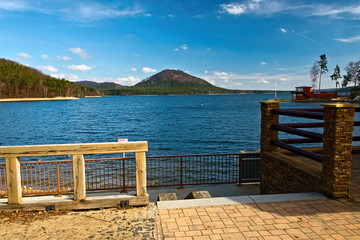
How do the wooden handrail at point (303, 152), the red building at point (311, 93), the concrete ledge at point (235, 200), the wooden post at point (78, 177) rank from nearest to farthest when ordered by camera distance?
the wooden post at point (78, 177) < the concrete ledge at point (235, 200) < the wooden handrail at point (303, 152) < the red building at point (311, 93)

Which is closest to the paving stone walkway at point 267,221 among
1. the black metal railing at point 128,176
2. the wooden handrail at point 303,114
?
the wooden handrail at point 303,114

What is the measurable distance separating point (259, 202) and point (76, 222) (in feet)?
12.2

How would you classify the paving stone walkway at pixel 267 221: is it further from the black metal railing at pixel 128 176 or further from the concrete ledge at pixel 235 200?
the black metal railing at pixel 128 176

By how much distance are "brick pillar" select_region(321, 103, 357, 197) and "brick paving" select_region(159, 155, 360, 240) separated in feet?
1.09

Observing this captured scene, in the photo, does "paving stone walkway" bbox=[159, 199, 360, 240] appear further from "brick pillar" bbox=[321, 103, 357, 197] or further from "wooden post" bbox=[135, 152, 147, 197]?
"wooden post" bbox=[135, 152, 147, 197]

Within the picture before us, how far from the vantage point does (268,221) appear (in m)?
4.35

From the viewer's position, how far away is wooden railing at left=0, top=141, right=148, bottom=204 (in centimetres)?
474

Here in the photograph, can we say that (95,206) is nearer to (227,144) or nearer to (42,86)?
(227,144)

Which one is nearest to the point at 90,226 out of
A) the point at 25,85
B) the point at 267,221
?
the point at 267,221

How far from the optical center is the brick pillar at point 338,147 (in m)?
5.07

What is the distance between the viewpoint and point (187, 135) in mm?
33469

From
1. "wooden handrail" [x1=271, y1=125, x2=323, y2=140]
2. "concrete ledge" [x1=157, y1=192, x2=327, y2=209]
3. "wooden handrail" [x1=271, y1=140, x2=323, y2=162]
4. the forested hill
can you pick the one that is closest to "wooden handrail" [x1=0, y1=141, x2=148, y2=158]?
"concrete ledge" [x1=157, y1=192, x2=327, y2=209]

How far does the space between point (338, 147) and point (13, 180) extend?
6784 mm

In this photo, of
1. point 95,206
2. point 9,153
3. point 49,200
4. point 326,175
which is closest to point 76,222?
point 95,206
